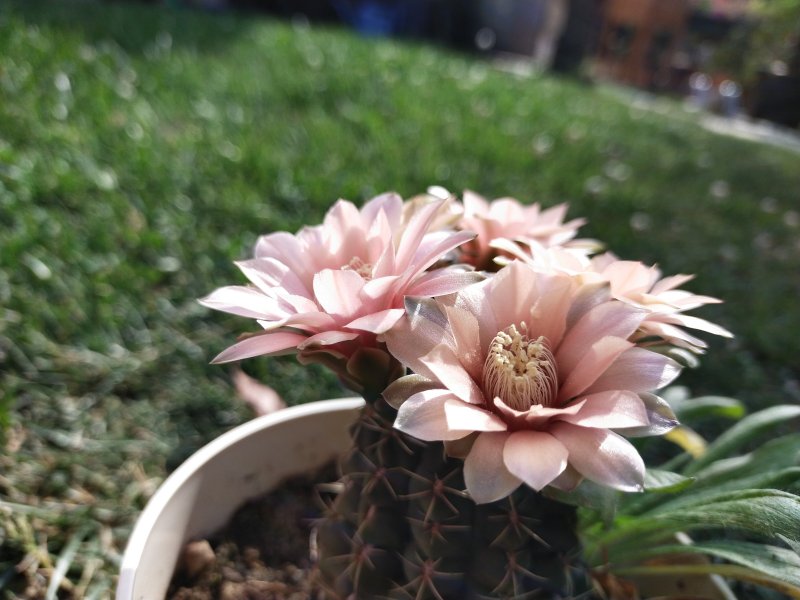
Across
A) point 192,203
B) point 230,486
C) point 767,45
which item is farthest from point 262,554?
point 767,45

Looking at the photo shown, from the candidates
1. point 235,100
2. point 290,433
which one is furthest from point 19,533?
point 235,100

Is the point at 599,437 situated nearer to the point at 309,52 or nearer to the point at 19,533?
the point at 19,533

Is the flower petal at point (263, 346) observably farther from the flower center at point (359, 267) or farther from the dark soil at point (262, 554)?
the dark soil at point (262, 554)

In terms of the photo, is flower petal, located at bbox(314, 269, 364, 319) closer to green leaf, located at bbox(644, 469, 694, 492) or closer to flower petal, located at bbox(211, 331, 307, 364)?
flower petal, located at bbox(211, 331, 307, 364)

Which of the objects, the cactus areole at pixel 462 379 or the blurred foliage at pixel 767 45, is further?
the blurred foliage at pixel 767 45

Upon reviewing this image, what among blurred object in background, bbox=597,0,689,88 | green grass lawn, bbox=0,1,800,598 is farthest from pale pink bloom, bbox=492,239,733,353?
blurred object in background, bbox=597,0,689,88

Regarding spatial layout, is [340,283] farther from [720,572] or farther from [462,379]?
[720,572]

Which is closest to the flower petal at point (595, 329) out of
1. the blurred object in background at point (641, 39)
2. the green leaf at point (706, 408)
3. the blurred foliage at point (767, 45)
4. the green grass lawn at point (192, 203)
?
the green leaf at point (706, 408)
